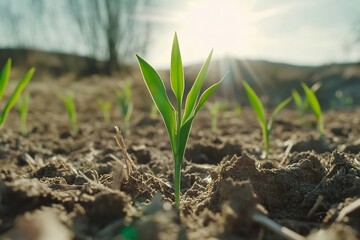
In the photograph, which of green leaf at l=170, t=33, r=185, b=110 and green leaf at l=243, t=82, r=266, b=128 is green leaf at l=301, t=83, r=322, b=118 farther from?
green leaf at l=170, t=33, r=185, b=110

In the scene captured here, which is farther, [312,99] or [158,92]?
[312,99]

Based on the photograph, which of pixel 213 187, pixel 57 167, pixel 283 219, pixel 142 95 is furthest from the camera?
pixel 142 95

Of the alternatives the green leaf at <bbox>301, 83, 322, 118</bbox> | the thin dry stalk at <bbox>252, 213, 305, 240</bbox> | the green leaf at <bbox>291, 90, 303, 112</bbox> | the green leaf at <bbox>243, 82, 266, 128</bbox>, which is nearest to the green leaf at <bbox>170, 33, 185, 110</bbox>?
the thin dry stalk at <bbox>252, 213, 305, 240</bbox>

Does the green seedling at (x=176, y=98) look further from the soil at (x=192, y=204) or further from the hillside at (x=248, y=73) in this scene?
the hillside at (x=248, y=73)

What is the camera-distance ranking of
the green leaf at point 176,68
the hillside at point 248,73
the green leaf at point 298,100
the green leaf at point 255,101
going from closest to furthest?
the green leaf at point 176,68 < the green leaf at point 255,101 < the green leaf at point 298,100 < the hillside at point 248,73

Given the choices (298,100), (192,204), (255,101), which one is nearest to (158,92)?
(192,204)

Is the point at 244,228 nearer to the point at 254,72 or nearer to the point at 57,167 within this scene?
the point at 57,167

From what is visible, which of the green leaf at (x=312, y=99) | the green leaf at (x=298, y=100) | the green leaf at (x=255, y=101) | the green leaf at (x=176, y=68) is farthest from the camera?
the green leaf at (x=298, y=100)

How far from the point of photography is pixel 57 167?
1.64 metres

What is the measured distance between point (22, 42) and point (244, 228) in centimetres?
2191

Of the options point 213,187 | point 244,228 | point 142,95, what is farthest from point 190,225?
point 142,95

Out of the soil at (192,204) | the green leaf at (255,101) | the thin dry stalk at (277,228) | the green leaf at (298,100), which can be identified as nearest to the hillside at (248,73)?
the green leaf at (298,100)

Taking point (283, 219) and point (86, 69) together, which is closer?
point (283, 219)

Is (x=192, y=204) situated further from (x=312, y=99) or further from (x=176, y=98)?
(x=312, y=99)
